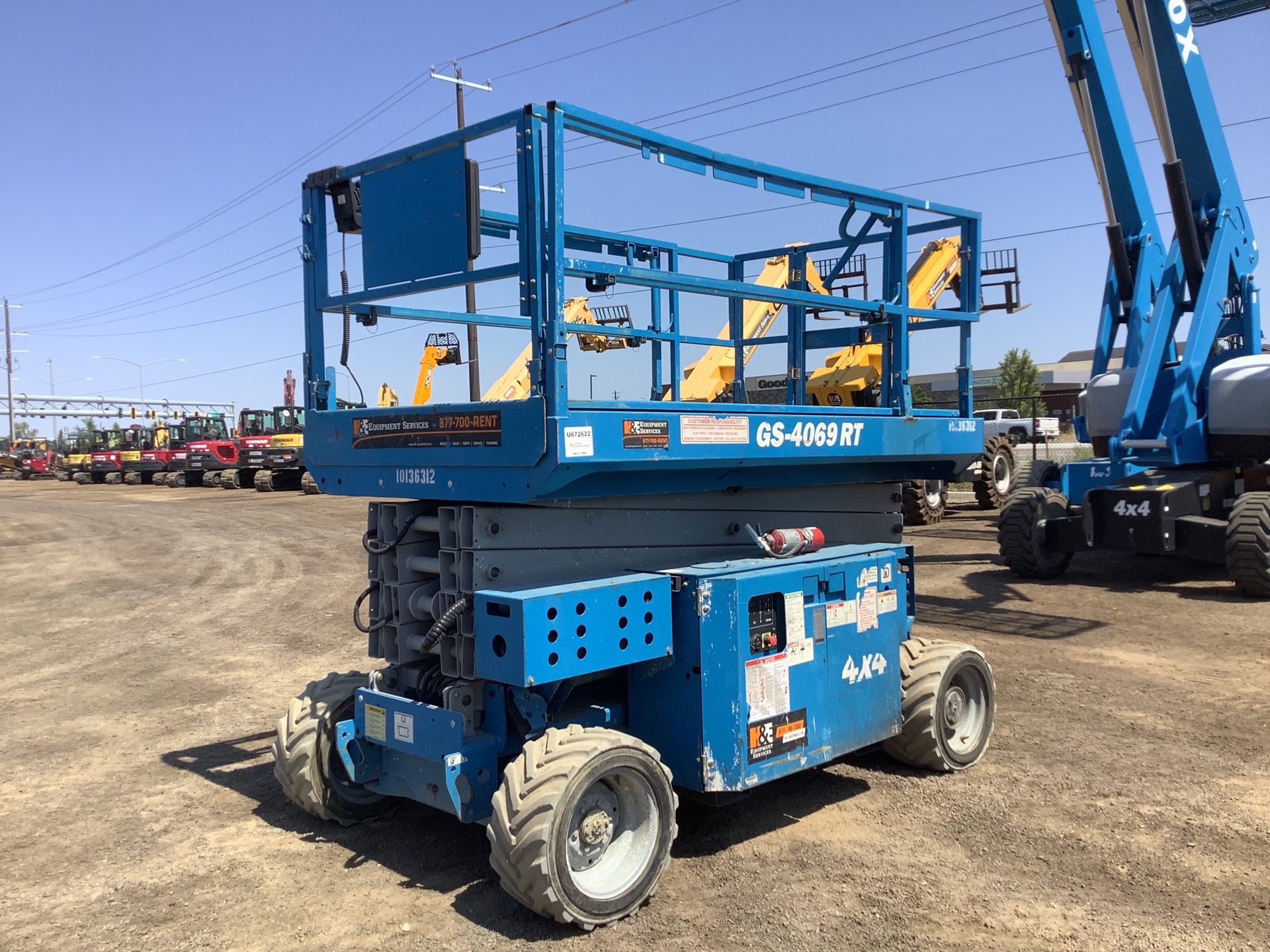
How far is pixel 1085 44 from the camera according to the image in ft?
36.6

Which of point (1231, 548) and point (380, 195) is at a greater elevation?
point (380, 195)

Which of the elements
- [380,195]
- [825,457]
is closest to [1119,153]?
[825,457]

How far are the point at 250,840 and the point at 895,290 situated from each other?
4.24m

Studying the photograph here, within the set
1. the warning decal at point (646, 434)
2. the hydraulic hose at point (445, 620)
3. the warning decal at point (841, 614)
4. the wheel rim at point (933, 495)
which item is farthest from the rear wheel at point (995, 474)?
the hydraulic hose at point (445, 620)

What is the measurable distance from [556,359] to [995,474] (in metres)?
17.1

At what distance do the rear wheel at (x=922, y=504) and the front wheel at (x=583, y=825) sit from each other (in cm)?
1366

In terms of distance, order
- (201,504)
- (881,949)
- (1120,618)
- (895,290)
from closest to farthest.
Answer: (881,949), (895,290), (1120,618), (201,504)

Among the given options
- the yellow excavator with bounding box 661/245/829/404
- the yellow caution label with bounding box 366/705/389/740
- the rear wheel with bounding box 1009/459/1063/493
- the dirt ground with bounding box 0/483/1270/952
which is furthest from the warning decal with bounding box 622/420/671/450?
the rear wheel with bounding box 1009/459/1063/493

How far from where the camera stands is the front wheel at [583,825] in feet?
12.3

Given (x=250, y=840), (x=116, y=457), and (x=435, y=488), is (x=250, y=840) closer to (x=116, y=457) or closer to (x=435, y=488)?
(x=435, y=488)

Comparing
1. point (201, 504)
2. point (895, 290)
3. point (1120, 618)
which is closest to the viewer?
point (895, 290)

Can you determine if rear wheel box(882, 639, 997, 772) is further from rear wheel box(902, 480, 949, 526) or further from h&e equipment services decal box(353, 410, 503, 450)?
rear wheel box(902, 480, 949, 526)

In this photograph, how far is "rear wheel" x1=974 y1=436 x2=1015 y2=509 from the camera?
754 inches

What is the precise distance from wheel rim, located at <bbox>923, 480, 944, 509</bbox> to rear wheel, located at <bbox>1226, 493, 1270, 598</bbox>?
7463 millimetres
